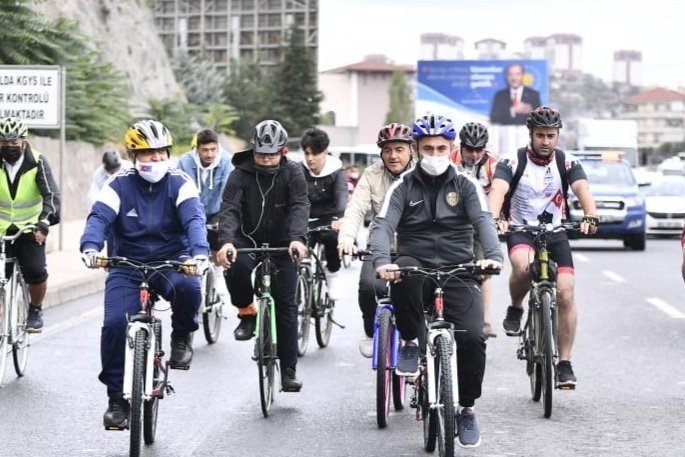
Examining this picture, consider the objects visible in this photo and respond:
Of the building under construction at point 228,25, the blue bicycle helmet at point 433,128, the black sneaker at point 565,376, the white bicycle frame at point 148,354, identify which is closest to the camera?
the white bicycle frame at point 148,354

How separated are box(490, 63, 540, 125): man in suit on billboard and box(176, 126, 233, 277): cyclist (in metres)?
33.2

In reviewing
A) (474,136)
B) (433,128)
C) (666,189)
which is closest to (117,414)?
(433,128)

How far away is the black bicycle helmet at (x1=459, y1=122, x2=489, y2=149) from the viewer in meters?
11.6

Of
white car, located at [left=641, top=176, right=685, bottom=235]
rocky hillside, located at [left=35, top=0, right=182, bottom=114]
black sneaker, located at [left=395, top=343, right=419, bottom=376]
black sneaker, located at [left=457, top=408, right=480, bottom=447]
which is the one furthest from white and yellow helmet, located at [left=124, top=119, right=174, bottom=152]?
rocky hillside, located at [left=35, top=0, right=182, bottom=114]

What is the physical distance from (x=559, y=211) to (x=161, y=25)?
182542mm

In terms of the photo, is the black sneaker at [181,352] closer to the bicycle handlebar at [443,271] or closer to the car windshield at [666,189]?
the bicycle handlebar at [443,271]

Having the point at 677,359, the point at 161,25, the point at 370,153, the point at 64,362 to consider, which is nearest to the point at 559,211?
the point at 677,359

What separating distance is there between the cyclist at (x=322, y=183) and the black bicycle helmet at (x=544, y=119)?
2907mm

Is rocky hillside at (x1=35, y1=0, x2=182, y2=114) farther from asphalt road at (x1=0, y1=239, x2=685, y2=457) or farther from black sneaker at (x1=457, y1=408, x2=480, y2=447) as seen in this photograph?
black sneaker at (x1=457, y1=408, x2=480, y2=447)

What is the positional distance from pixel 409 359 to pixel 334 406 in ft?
5.10

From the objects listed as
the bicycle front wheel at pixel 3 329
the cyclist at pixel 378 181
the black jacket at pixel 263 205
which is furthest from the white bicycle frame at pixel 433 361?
the bicycle front wheel at pixel 3 329

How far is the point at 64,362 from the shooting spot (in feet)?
38.4

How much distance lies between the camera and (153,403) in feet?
26.9

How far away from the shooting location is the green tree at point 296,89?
113m
